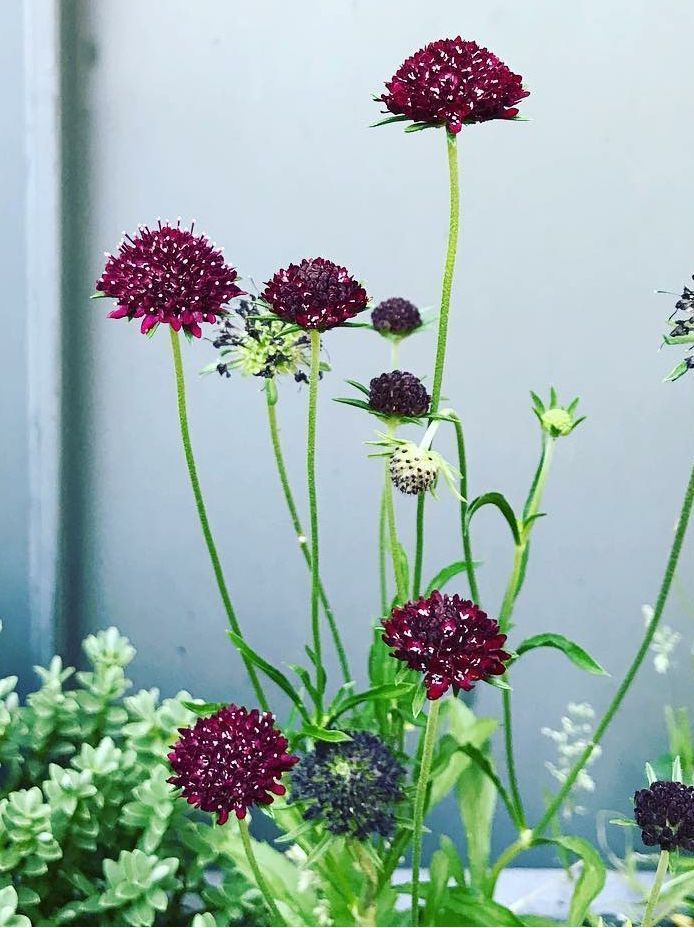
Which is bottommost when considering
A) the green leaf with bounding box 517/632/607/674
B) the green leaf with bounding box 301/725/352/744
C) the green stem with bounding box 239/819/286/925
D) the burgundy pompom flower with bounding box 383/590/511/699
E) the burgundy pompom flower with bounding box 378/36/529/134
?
the green stem with bounding box 239/819/286/925

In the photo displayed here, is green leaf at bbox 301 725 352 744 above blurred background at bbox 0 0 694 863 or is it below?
below

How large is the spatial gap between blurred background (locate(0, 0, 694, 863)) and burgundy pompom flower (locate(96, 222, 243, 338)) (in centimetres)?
58

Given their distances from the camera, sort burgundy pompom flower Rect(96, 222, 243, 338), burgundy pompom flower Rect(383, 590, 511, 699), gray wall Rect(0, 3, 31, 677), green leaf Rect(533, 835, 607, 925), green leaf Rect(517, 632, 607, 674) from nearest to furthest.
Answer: burgundy pompom flower Rect(383, 590, 511, 699)
burgundy pompom flower Rect(96, 222, 243, 338)
green leaf Rect(517, 632, 607, 674)
green leaf Rect(533, 835, 607, 925)
gray wall Rect(0, 3, 31, 677)

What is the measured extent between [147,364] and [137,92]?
400 millimetres

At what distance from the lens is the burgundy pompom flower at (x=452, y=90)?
0.78 metres

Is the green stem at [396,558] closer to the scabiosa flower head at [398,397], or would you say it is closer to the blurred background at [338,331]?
the scabiosa flower head at [398,397]

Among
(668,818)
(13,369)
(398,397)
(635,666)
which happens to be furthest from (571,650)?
(13,369)

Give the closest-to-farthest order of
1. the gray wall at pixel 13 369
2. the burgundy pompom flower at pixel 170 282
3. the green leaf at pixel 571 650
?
the burgundy pompom flower at pixel 170 282, the green leaf at pixel 571 650, the gray wall at pixel 13 369

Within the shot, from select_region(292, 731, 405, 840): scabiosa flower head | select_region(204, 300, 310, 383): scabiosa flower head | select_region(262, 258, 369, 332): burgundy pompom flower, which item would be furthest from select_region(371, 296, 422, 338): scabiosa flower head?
select_region(292, 731, 405, 840): scabiosa flower head

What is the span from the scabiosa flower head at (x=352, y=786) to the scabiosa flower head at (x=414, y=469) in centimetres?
26

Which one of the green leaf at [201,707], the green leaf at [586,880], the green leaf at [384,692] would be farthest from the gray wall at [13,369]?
the green leaf at [586,880]

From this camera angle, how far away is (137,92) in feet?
4.45

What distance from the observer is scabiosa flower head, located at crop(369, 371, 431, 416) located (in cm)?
90

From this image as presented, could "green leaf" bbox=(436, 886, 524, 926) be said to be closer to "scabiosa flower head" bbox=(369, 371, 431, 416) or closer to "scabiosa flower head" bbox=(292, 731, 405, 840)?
"scabiosa flower head" bbox=(292, 731, 405, 840)
